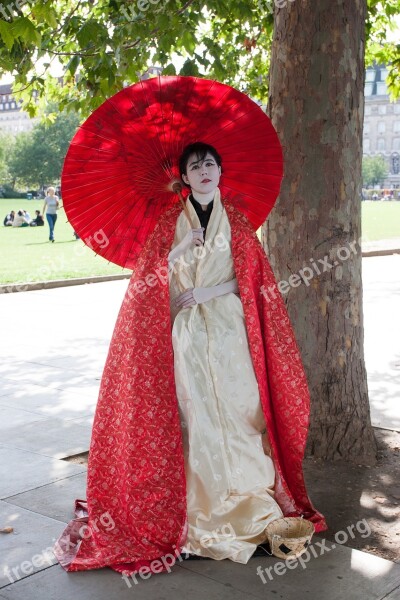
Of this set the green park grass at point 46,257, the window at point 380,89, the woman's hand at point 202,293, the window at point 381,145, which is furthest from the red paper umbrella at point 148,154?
the window at point 381,145

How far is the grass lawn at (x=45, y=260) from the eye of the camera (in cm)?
1641

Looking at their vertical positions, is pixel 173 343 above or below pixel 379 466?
above

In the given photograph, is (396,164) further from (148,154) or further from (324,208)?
(148,154)

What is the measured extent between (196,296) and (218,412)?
21.9 inches

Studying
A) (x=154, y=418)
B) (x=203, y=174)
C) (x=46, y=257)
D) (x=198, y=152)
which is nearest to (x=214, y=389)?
(x=154, y=418)

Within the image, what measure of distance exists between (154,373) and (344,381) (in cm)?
179

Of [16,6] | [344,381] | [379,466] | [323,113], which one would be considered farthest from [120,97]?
[379,466]

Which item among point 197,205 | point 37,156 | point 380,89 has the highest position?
point 380,89

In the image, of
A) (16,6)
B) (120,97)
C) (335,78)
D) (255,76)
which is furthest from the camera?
(255,76)

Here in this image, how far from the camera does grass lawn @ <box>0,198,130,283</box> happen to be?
1641cm

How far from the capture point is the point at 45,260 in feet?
63.6

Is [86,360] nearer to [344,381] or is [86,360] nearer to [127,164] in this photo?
[344,381]

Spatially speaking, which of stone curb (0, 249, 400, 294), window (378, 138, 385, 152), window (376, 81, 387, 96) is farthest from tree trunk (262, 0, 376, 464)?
window (378, 138, 385, 152)

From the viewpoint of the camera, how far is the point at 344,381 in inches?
209
